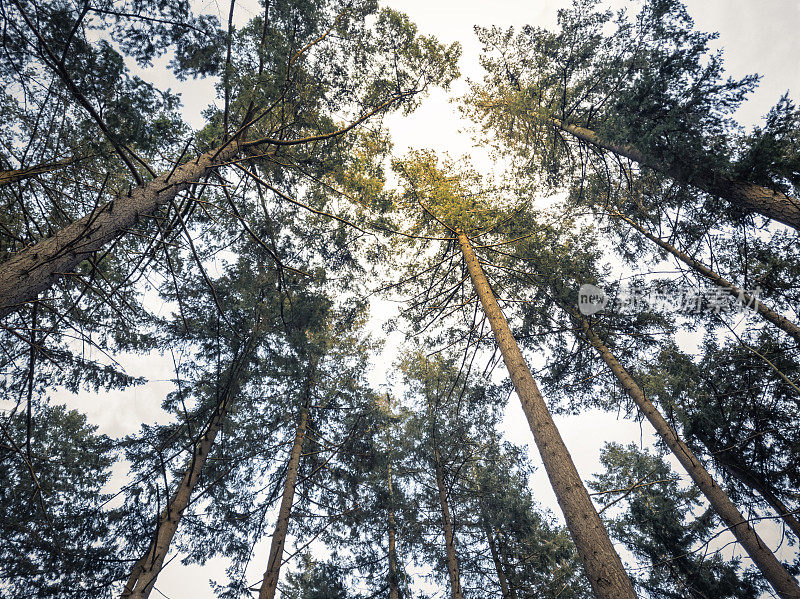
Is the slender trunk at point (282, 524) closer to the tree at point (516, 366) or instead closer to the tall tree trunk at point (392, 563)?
the tall tree trunk at point (392, 563)

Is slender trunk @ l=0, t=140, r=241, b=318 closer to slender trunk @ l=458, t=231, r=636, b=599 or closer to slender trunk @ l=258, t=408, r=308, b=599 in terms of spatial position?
slender trunk @ l=458, t=231, r=636, b=599

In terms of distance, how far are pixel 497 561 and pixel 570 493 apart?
7860mm

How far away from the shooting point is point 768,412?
5977 mm

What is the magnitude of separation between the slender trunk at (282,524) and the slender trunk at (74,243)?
19.9ft

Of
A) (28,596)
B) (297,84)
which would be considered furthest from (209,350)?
(297,84)

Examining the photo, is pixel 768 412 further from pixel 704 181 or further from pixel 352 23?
pixel 352 23

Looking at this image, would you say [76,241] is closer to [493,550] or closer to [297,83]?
[297,83]

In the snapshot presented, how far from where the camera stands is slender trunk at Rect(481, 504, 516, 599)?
8.49 metres

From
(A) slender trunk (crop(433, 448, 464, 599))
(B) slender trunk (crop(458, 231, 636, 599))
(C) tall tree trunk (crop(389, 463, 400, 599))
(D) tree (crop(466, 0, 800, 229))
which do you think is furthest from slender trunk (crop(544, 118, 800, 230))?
(C) tall tree trunk (crop(389, 463, 400, 599))

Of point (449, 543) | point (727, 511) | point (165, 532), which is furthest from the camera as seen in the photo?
point (449, 543)

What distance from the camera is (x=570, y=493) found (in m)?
3.51

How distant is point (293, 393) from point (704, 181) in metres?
9.78

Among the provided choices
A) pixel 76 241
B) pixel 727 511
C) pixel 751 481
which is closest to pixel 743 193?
pixel 727 511

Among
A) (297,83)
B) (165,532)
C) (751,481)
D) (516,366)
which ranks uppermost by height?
(297,83)
